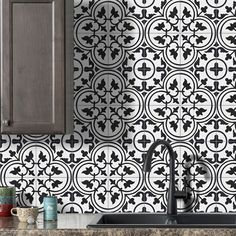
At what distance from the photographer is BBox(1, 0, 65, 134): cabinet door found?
327 centimetres

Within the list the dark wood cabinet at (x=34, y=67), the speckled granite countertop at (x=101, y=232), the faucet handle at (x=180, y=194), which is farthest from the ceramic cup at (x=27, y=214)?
the faucet handle at (x=180, y=194)

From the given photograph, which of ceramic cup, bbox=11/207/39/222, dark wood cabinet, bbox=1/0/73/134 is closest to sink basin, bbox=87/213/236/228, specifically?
ceramic cup, bbox=11/207/39/222

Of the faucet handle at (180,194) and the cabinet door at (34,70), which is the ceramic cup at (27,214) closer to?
the cabinet door at (34,70)

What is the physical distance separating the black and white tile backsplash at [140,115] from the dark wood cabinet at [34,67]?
13.5 inches

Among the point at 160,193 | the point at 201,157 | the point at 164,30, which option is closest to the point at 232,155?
the point at 201,157

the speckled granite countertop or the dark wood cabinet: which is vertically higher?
the dark wood cabinet

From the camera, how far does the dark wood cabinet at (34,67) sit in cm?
327

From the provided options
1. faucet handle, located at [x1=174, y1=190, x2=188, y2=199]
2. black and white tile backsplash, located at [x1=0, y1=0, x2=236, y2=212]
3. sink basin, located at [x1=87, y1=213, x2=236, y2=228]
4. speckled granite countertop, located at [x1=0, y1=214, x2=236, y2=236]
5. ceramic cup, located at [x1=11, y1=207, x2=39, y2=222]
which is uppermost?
black and white tile backsplash, located at [x1=0, y1=0, x2=236, y2=212]

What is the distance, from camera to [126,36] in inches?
143

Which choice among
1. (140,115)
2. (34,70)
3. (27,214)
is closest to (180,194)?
(140,115)

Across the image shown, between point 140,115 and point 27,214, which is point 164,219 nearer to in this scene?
point 140,115

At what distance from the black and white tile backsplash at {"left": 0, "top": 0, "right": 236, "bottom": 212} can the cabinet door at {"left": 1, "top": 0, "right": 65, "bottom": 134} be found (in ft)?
1.13

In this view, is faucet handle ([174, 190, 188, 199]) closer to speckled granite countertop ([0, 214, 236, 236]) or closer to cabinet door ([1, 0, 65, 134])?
speckled granite countertop ([0, 214, 236, 236])

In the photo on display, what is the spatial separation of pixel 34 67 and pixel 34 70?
1 centimetres
